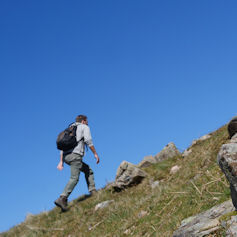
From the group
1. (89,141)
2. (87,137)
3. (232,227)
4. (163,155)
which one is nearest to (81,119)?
(87,137)

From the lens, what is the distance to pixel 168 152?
1391 centimetres

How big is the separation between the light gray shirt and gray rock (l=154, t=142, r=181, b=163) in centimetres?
339

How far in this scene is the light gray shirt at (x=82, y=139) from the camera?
493 inches

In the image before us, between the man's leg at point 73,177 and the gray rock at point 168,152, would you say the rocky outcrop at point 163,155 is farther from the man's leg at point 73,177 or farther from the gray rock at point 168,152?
the man's leg at point 73,177

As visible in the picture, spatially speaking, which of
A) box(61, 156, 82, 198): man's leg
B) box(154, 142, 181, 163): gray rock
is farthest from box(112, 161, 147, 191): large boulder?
box(154, 142, 181, 163): gray rock

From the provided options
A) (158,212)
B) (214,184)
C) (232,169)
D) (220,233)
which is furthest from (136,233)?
(232,169)

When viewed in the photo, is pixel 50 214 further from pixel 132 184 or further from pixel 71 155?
pixel 132 184

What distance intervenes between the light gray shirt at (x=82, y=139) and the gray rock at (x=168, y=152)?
11.1 ft

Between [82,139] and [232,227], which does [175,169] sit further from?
[232,227]

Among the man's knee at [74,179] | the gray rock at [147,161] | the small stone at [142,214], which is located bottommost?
the small stone at [142,214]

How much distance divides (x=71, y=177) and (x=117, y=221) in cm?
435

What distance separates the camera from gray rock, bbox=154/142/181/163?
13679mm

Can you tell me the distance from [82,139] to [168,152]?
3.72 m

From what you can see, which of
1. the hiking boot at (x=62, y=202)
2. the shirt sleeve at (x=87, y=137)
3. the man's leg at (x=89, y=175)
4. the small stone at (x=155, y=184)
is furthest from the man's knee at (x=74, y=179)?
the small stone at (x=155, y=184)
